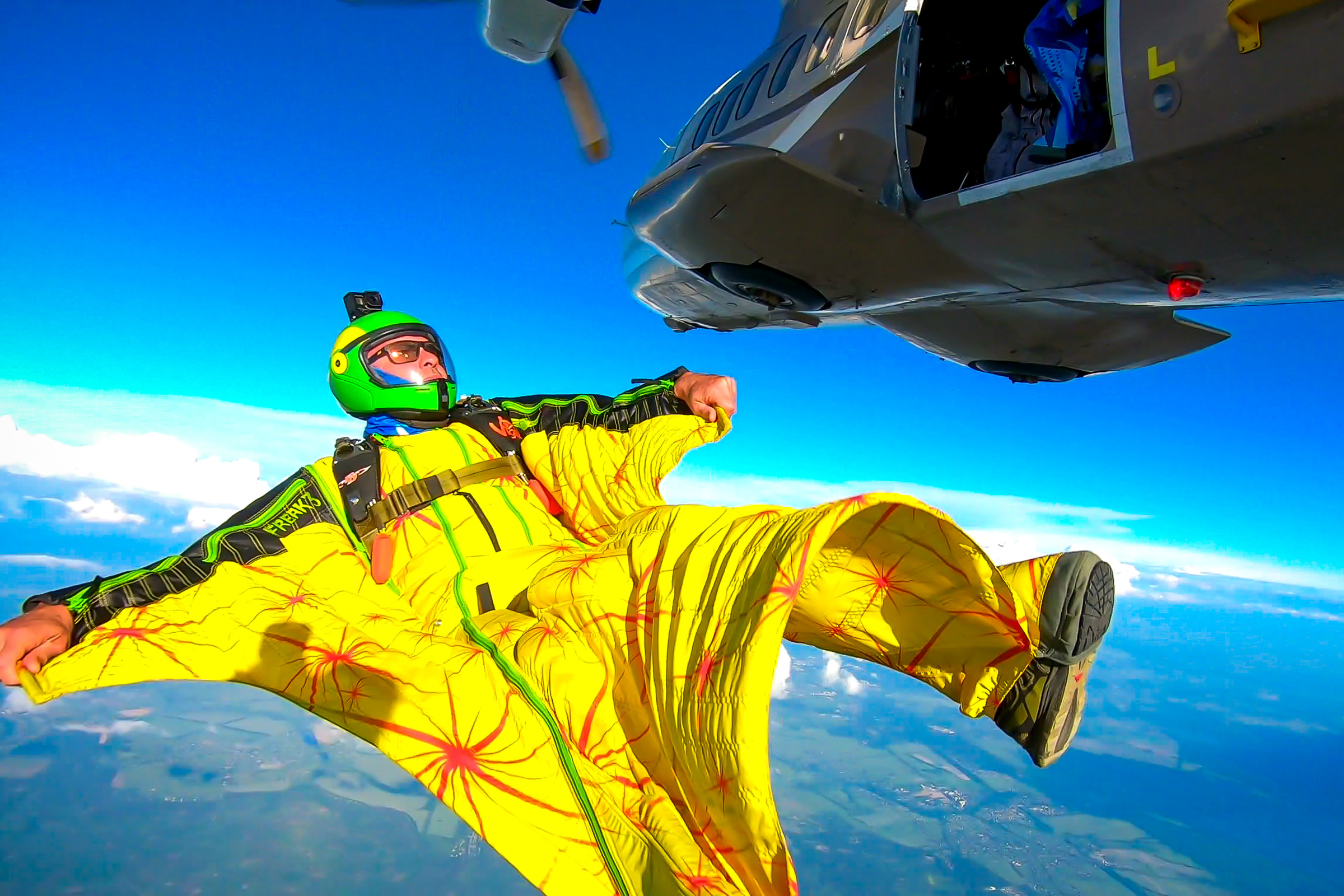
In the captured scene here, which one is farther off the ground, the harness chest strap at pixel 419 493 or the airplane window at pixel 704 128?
the airplane window at pixel 704 128

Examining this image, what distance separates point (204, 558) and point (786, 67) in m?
4.02

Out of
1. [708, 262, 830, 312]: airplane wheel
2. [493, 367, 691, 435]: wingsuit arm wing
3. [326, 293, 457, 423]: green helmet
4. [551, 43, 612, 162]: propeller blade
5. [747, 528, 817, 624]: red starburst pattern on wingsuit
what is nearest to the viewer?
[747, 528, 817, 624]: red starburst pattern on wingsuit

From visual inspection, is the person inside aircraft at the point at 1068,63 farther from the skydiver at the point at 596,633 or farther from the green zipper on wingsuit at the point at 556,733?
the green zipper on wingsuit at the point at 556,733

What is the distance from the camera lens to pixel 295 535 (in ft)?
9.55

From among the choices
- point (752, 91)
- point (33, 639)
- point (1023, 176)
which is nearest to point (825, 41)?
point (752, 91)

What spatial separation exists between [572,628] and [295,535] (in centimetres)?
127

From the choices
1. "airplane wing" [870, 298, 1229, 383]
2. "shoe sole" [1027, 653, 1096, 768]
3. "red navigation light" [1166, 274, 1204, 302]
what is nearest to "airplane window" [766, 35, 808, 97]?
"airplane wing" [870, 298, 1229, 383]

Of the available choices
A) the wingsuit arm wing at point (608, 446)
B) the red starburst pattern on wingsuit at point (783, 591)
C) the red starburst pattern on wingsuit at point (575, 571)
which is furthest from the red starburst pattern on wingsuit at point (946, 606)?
the red starburst pattern on wingsuit at point (575, 571)

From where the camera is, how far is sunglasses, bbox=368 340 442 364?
135 inches

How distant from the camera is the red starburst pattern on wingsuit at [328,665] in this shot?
7.98 feet

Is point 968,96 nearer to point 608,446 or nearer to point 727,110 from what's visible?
point 727,110

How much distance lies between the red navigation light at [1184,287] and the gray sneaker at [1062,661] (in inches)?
57.5

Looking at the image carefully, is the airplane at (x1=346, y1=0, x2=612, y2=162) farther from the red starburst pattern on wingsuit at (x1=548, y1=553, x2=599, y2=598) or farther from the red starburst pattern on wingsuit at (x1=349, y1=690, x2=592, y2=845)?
the red starburst pattern on wingsuit at (x1=349, y1=690, x2=592, y2=845)

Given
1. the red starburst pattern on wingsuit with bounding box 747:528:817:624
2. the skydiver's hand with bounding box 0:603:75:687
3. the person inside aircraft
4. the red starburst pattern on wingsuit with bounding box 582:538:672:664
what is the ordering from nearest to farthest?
the red starburst pattern on wingsuit with bounding box 747:528:817:624, the skydiver's hand with bounding box 0:603:75:687, the red starburst pattern on wingsuit with bounding box 582:538:672:664, the person inside aircraft
